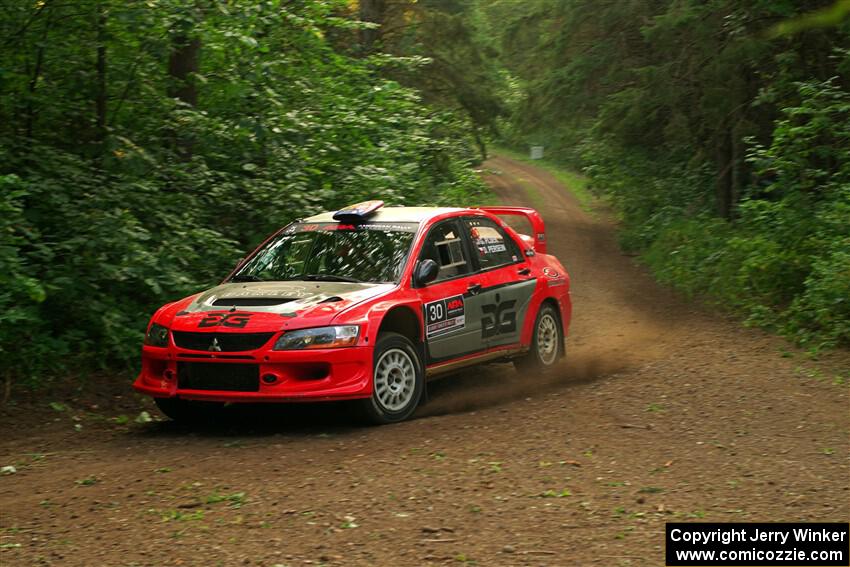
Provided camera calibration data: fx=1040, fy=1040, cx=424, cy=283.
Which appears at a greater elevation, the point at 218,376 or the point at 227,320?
the point at 227,320

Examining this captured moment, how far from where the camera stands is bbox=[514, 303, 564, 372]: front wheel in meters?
10.9

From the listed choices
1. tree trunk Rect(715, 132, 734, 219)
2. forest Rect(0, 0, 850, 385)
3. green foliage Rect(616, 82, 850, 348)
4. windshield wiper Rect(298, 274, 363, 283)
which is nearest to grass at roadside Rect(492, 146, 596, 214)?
tree trunk Rect(715, 132, 734, 219)

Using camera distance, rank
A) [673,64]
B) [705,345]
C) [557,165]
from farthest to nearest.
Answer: [557,165]
[673,64]
[705,345]

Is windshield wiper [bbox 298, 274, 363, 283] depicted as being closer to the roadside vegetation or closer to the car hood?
the car hood

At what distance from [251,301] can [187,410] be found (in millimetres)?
1186

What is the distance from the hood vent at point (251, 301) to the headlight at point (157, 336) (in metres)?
0.48

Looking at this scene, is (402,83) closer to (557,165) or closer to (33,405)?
(33,405)

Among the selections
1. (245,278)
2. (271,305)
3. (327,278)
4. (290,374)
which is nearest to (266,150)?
(245,278)

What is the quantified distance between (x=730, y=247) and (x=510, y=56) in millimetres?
15068

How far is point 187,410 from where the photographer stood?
8914 millimetres

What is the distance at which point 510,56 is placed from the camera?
31.3m

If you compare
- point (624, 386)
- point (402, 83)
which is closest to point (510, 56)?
point (402, 83)

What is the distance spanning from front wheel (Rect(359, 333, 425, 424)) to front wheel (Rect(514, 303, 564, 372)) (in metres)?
2.29

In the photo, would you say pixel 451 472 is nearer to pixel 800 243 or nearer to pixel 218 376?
pixel 218 376
